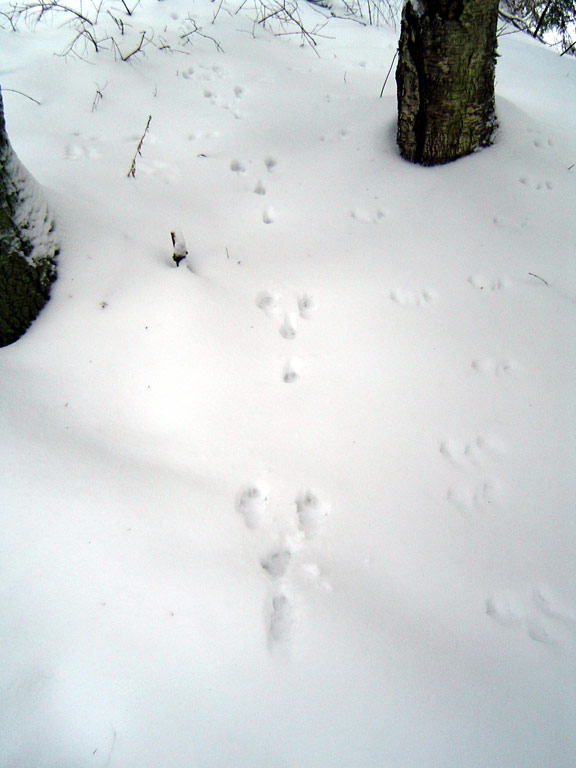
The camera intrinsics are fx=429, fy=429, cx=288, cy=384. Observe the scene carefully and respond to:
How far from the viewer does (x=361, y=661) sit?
1.11 metres

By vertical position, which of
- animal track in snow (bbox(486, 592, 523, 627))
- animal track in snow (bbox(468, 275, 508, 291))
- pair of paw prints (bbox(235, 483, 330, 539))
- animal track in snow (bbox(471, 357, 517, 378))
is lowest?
pair of paw prints (bbox(235, 483, 330, 539))

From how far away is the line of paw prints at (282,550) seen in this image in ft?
3.79

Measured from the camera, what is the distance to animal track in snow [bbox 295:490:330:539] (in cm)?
134

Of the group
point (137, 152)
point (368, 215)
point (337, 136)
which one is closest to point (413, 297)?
point (368, 215)

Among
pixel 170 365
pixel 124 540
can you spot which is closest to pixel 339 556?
pixel 124 540

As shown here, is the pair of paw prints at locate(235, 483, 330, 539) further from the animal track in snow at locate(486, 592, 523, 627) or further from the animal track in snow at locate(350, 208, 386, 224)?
the animal track in snow at locate(350, 208, 386, 224)

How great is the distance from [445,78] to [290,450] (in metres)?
1.85

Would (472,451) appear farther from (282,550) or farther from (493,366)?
(282,550)

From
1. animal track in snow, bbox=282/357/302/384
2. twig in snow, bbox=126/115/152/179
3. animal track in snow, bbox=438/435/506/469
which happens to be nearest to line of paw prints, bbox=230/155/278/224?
twig in snow, bbox=126/115/152/179

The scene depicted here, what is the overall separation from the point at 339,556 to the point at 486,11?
2306 millimetres

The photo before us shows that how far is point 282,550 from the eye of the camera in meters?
1.29

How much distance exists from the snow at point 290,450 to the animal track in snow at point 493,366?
0.01 metres

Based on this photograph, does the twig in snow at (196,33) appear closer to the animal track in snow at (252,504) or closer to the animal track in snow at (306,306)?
the animal track in snow at (306,306)

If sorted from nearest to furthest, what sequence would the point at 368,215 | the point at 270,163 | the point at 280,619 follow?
the point at 280,619, the point at 368,215, the point at 270,163
